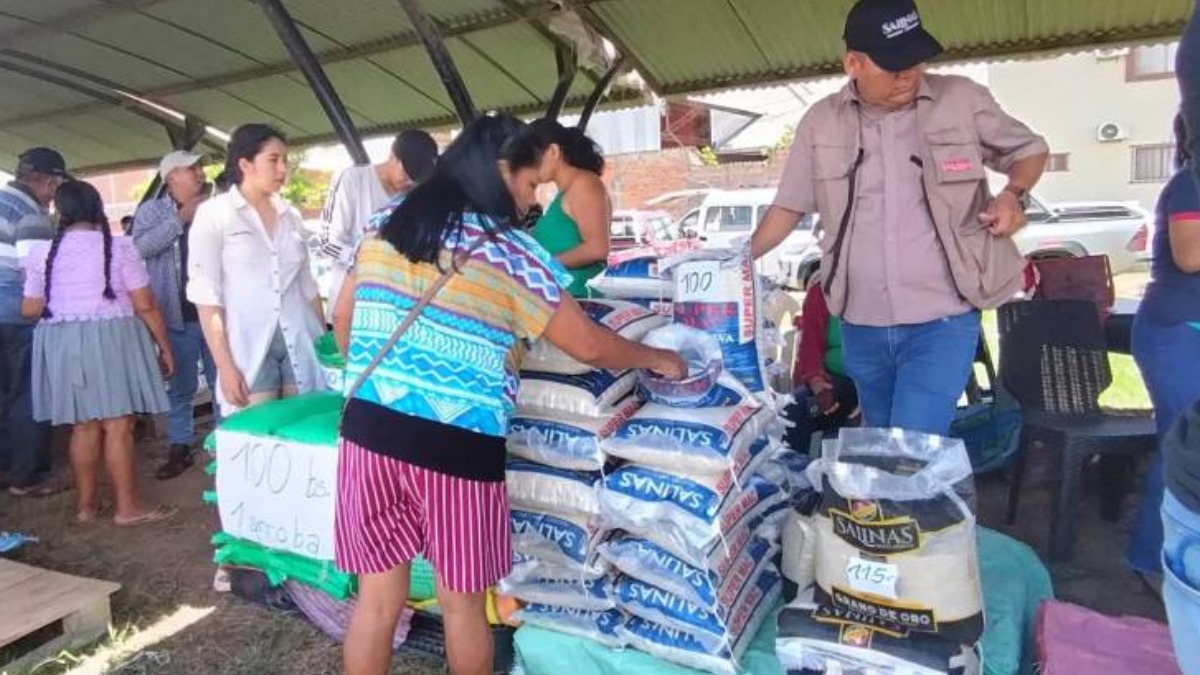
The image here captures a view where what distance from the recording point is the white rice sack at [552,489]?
2293 mm

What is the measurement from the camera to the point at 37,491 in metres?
4.65

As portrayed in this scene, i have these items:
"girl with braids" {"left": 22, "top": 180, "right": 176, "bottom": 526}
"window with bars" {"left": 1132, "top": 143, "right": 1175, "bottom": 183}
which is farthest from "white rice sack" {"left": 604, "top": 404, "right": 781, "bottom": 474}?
"window with bars" {"left": 1132, "top": 143, "right": 1175, "bottom": 183}

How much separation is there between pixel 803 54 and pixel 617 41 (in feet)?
3.41

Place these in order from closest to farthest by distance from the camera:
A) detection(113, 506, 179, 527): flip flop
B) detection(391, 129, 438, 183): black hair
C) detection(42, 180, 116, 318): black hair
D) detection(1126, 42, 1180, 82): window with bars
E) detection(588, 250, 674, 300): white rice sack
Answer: detection(588, 250, 674, 300): white rice sack, detection(391, 129, 438, 183): black hair, detection(42, 180, 116, 318): black hair, detection(113, 506, 179, 527): flip flop, detection(1126, 42, 1180, 82): window with bars

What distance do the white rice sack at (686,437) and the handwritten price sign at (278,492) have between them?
990 mm

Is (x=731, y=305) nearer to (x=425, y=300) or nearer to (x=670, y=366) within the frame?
(x=670, y=366)

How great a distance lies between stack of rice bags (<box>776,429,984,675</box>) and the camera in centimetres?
183

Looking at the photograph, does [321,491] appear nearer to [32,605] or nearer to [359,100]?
[32,605]

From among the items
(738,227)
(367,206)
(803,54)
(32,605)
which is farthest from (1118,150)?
(32,605)

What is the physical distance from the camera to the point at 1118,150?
17328 millimetres

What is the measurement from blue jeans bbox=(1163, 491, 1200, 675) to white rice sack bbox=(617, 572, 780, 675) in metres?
1.05

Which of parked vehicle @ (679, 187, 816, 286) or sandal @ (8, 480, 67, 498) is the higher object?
parked vehicle @ (679, 187, 816, 286)

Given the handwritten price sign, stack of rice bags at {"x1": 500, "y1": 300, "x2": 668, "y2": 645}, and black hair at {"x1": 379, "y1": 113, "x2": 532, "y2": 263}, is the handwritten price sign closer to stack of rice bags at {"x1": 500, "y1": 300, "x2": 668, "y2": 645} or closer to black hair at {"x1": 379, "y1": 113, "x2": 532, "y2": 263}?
stack of rice bags at {"x1": 500, "y1": 300, "x2": 668, "y2": 645}

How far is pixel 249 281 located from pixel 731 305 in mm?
Answer: 1819
